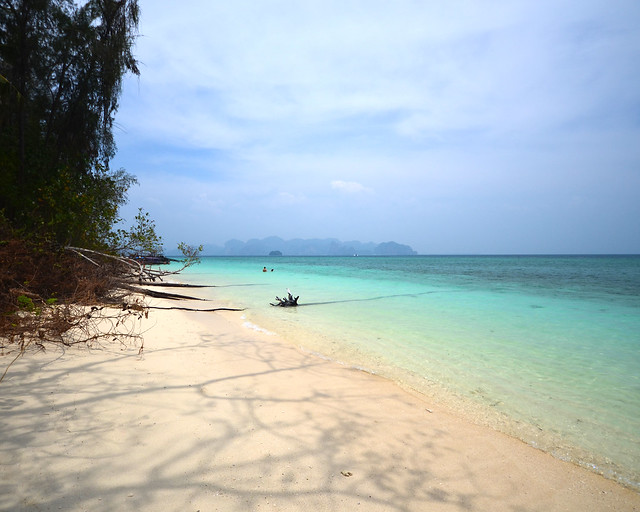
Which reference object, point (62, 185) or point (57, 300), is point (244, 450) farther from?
point (62, 185)

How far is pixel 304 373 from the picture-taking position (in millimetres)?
4453

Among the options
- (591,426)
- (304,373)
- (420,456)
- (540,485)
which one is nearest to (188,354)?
(304,373)

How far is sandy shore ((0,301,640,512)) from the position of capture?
1.95 m

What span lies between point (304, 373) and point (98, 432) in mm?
2506

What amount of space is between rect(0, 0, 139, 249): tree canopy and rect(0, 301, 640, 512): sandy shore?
197 inches

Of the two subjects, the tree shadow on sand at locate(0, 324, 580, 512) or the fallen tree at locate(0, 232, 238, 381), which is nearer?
the tree shadow on sand at locate(0, 324, 580, 512)

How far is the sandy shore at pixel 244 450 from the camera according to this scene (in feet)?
6.40

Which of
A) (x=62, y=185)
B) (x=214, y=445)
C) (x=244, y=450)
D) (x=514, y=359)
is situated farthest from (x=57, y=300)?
(x=514, y=359)

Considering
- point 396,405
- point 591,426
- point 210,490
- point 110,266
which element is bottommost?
point 591,426

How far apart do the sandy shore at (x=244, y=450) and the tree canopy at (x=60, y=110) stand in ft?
16.5

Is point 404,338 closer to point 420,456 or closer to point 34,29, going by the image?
point 420,456

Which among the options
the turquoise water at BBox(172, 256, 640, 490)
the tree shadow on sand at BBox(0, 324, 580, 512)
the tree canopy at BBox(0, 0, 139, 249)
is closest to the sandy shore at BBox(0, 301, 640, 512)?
the tree shadow on sand at BBox(0, 324, 580, 512)

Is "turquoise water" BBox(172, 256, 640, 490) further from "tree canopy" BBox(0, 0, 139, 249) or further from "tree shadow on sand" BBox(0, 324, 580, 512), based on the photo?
"tree canopy" BBox(0, 0, 139, 249)

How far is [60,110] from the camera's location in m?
11.1
